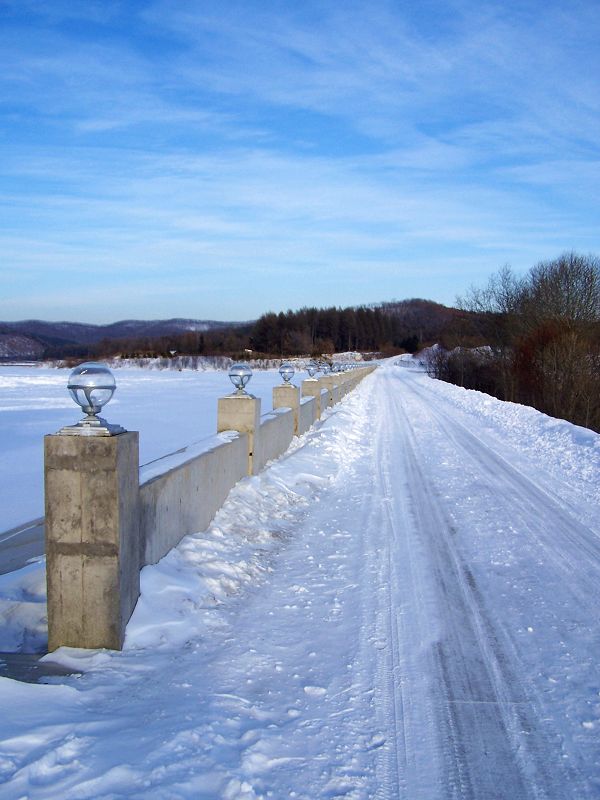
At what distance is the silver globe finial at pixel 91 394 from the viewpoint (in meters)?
4.31

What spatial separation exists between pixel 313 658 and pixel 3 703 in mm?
1808

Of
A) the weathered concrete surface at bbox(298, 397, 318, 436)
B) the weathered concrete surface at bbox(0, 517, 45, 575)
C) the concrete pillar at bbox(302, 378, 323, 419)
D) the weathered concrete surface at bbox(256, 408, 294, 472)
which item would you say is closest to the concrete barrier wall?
the weathered concrete surface at bbox(0, 517, 45, 575)

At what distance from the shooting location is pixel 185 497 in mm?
6344

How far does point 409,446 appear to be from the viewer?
14.7 metres

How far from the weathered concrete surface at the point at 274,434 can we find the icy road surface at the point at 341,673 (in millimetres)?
2302

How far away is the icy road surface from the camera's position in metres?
3.11

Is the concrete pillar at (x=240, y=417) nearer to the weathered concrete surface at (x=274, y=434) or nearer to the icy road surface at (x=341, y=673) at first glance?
the weathered concrete surface at (x=274, y=434)

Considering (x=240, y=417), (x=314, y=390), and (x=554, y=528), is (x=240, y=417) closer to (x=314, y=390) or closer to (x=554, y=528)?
(x=554, y=528)

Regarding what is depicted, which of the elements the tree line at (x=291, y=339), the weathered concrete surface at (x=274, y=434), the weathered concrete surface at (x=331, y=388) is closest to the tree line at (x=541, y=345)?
the weathered concrete surface at (x=331, y=388)

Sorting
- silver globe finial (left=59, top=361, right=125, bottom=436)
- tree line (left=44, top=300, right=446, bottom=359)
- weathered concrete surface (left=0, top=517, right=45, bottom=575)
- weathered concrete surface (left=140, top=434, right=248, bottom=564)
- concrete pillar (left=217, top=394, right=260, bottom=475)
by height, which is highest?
tree line (left=44, top=300, right=446, bottom=359)

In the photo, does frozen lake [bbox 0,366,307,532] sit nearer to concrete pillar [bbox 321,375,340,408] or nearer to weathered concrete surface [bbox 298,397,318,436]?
weathered concrete surface [bbox 298,397,318,436]

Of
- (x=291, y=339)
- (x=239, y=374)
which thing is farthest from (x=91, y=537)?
(x=291, y=339)

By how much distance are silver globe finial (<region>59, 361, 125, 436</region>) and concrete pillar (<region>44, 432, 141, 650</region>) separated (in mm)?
55

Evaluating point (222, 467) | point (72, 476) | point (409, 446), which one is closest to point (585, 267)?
point (409, 446)
